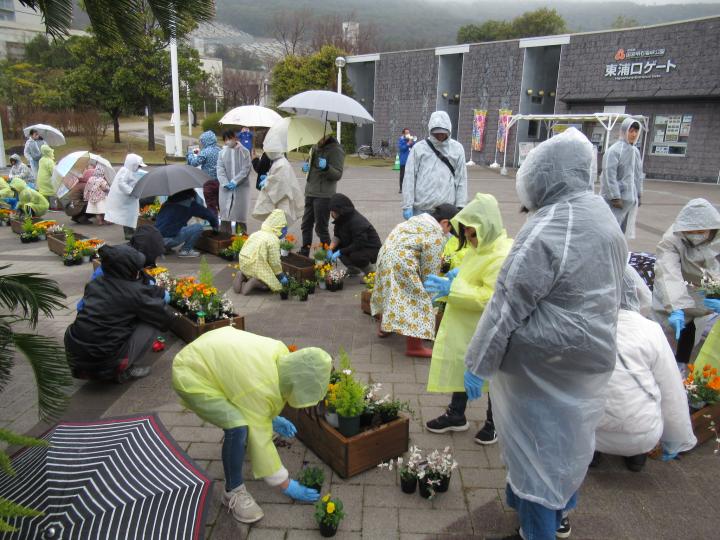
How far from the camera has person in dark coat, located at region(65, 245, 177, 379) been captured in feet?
12.8

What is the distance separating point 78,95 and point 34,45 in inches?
790

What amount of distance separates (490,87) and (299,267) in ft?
69.5

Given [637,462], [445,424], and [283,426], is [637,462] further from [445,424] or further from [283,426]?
[283,426]

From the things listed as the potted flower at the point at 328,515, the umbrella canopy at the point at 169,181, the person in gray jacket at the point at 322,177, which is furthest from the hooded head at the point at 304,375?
the umbrella canopy at the point at 169,181

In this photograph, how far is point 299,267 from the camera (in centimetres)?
676

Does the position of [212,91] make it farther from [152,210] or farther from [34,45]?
[152,210]

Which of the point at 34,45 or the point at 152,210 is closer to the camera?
the point at 152,210

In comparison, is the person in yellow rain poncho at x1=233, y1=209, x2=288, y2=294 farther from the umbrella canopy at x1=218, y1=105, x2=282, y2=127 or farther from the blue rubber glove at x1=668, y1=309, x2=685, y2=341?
the blue rubber glove at x1=668, y1=309, x2=685, y2=341

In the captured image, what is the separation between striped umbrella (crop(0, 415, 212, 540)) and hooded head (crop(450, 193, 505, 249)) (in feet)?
6.18

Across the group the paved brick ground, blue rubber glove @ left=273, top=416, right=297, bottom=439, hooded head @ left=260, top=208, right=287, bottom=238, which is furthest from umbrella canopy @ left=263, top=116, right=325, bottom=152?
blue rubber glove @ left=273, top=416, right=297, bottom=439

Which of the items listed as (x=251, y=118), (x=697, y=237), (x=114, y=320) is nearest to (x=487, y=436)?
(x=697, y=237)

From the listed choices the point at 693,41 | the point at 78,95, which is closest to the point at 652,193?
the point at 693,41

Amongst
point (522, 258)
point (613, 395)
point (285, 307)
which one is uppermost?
point (522, 258)

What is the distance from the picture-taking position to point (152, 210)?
9.97m
